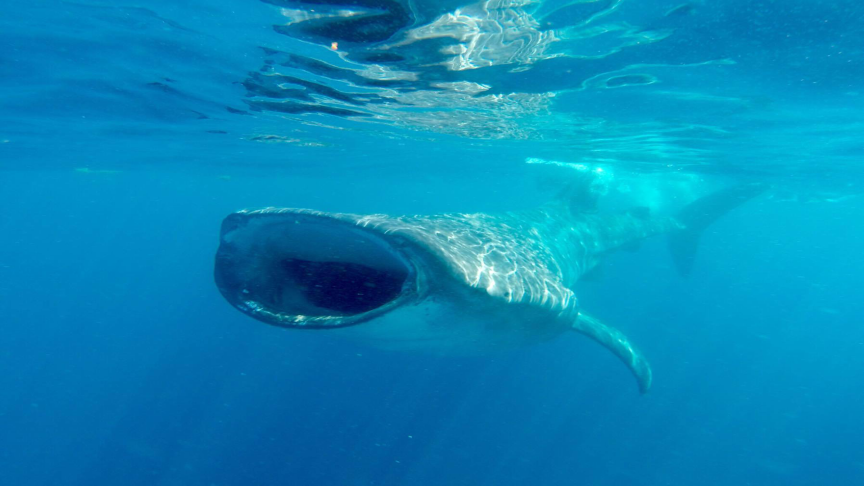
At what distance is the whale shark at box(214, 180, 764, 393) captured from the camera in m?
3.84

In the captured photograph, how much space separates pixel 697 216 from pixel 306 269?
52.4 ft

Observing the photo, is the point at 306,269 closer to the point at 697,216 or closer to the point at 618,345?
the point at 618,345

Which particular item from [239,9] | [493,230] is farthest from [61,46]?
[493,230]

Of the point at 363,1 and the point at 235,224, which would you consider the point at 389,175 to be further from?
the point at 235,224

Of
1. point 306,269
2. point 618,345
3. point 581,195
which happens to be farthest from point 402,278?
point 581,195

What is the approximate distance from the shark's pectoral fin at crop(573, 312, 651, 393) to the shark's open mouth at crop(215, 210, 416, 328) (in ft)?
12.1

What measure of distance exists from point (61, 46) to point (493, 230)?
7.80 metres

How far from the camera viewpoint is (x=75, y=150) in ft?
74.0

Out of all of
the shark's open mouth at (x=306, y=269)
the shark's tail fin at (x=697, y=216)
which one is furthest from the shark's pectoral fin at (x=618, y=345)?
the shark's tail fin at (x=697, y=216)

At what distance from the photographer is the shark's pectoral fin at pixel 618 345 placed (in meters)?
8.05

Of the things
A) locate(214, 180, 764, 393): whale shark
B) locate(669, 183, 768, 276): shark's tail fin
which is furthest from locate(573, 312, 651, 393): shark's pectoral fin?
locate(669, 183, 768, 276): shark's tail fin

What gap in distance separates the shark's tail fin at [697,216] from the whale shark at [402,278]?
37.0ft

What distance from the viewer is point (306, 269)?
5.77 m

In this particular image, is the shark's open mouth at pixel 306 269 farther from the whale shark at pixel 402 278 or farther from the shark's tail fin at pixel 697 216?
the shark's tail fin at pixel 697 216
